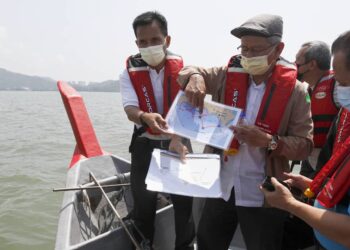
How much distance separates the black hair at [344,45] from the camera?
138 centimetres

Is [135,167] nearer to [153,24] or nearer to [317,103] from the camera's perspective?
[153,24]

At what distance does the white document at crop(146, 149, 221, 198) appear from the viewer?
5.87ft

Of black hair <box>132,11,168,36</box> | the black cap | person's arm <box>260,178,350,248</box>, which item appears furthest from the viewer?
black hair <box>132,11,168,36</box>

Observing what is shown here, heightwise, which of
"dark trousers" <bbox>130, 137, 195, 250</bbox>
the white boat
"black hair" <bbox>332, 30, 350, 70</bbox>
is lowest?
the white boat

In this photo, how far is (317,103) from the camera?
266 cm

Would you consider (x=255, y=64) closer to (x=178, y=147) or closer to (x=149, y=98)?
(x=178, y=147)

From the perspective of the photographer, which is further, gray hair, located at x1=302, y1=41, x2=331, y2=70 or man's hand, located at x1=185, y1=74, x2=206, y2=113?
gray hair, located at x1=302, y1=41, x2=331, y2=70

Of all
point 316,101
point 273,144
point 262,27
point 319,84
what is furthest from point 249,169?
point 319,84

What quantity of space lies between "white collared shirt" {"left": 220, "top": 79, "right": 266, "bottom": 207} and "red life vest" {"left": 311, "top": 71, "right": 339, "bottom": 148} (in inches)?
37.6

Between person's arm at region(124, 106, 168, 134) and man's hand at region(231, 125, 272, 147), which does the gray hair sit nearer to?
man's hand at region(231, 125, 272, 147)

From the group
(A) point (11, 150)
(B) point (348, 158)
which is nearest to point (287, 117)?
(B) point (348, 158)

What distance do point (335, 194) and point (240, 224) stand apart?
2.59 ft

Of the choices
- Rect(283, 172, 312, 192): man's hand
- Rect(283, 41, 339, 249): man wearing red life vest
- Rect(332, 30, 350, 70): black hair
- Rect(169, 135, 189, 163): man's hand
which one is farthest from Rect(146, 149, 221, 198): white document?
Rect(283, 41, 339, 249): man wearing red life vest

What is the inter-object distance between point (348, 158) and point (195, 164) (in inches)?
34.7
